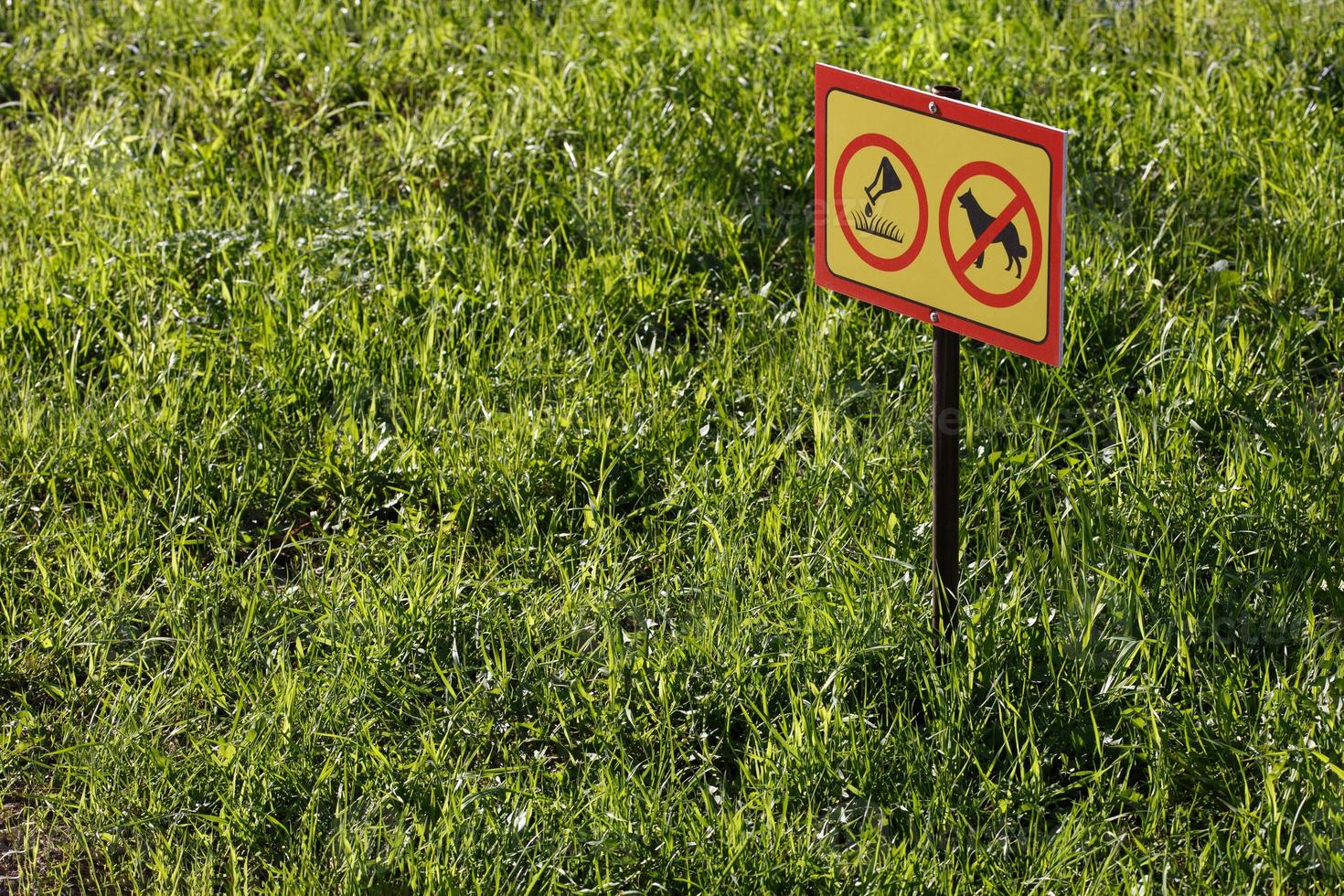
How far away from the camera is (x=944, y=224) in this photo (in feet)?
7.63

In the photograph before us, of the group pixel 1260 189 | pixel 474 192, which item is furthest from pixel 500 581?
pixel 1260 189

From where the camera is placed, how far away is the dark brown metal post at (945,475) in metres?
2.47

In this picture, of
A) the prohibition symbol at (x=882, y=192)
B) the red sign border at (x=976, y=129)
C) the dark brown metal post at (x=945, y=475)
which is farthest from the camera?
the dark brown metal post at (x=945, y=475)

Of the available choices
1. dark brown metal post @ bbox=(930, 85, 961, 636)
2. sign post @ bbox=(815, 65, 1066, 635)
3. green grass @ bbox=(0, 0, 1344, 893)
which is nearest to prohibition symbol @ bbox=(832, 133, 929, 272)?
sign post @ bbox=(815, 65, 1066, 635)

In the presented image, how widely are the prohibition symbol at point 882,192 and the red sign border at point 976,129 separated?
4cm

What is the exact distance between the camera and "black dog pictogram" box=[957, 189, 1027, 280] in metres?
2.24

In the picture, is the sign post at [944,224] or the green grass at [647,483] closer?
the sign post at [944,224]

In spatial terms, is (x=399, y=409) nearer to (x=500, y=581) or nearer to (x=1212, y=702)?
(x=500, y=581)

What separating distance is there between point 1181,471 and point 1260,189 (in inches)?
45.7

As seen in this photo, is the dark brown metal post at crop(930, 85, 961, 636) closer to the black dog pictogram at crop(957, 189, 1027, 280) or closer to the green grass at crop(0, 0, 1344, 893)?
the green grass at crop(0, 0, 1344, 893)

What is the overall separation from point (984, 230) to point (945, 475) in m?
0.46

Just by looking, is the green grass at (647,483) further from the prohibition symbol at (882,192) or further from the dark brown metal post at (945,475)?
the prohibition symbol at (882,192)

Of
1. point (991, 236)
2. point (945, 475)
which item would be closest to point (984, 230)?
point (991, 236)

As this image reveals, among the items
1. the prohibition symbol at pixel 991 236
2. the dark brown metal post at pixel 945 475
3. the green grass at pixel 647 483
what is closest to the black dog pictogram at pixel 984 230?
the prohibition symbol at pixel 991 236
